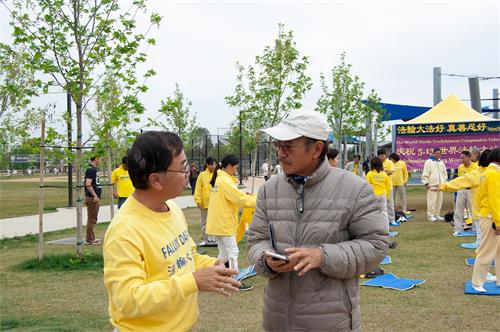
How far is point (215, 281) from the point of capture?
239 cm

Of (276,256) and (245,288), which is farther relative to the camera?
(245,288)

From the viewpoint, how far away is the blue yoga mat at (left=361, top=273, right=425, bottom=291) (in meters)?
7.62

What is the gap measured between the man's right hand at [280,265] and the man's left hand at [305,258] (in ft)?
0.13

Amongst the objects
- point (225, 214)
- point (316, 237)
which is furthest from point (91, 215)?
point (316, 237)

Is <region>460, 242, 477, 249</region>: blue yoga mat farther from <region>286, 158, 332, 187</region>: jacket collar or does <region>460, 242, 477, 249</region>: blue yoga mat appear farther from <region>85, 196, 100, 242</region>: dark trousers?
<region>286, 158, 332, 187</region>: jacket collar

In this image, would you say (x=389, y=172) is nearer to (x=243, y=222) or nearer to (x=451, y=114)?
(x=451, y=114)

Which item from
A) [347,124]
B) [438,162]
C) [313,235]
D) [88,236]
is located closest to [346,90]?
[347,124]

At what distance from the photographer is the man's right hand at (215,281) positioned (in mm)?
2381

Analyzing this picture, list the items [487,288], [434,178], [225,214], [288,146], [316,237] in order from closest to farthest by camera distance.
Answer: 1. [316,237]
2. [288,146]
3. [487,288]
4. [225,214]
5. [434,178]

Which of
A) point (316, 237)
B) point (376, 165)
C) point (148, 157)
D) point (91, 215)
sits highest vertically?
point (148, 157)

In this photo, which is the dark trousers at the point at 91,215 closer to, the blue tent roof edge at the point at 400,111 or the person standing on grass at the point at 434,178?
the person standing on grass at the point at 434,178

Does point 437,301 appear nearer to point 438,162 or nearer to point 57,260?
point 57,260

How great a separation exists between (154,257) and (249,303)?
465cm

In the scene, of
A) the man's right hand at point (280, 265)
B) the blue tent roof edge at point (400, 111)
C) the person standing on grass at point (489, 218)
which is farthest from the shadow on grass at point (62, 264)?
the blue tent roof edge at point (400, 111)
